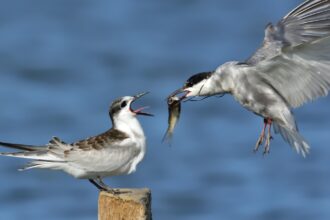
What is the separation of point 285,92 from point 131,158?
4.67ft

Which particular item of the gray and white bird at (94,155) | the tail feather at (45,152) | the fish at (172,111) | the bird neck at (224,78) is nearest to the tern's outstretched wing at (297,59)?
the bird neck at (224,78)

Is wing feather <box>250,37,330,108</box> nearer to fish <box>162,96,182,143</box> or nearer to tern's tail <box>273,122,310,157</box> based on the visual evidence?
tern's tail <box>273,122,310,157</box>

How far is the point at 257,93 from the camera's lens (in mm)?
7422

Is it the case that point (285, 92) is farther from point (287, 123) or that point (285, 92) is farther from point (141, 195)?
point (141, 195)

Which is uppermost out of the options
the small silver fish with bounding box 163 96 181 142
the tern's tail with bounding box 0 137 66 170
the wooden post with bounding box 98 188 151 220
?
the small silver fish with bounding box 163 96 181 142

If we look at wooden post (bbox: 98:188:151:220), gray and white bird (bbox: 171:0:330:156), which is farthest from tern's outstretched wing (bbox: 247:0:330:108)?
wooden post (bbox: 98:188:151:220)

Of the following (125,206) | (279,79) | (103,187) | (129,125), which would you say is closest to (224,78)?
(279,79)

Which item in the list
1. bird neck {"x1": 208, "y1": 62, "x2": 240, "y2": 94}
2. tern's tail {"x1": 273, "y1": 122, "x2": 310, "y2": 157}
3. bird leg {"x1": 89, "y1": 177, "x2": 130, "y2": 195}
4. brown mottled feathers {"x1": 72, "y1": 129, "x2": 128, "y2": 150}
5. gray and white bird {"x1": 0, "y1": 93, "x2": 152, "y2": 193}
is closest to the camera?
bird leg {"x1": 89, "y1": 177, "x2": 130, "y2": 195}

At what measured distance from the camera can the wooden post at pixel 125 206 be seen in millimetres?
5801

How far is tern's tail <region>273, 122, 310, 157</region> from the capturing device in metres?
7.25

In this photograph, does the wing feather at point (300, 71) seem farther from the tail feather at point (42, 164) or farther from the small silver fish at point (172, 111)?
the tail feather at point (42, 164)

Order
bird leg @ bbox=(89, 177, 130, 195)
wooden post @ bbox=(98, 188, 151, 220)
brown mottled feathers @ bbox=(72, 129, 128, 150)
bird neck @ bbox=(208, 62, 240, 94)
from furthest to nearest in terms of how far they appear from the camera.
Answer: bird neck @ bbox=(208, 62, 240, 94), brown mottled feathers @ bbox=(72, 129, 128, 150), bird leg @ bbox=(89, 177, 130, 195), wooden post @ bbox=(98, 188, 151, 220)

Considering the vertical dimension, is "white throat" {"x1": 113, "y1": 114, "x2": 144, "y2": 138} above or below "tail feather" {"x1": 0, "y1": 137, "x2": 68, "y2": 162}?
above

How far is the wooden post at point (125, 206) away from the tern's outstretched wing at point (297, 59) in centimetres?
182
